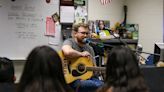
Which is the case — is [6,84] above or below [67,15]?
below

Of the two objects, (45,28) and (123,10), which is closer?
(45,28)

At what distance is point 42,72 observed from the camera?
1.66m

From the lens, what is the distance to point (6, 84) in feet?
7.89

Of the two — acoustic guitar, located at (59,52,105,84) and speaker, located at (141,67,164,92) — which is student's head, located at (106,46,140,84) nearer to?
speaker, located at (141,67,164,92)

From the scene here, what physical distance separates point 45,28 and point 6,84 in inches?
110

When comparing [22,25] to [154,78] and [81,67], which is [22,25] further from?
[154,78]

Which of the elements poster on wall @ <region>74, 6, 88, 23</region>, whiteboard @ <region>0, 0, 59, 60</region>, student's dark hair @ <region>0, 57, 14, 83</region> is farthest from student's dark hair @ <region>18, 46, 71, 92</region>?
poster on wall @ <region>74, 6, 88, 23</region>

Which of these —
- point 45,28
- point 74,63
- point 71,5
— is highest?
point 71,5

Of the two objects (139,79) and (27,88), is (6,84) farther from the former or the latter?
(139,79)

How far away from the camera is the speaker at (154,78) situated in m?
2.92

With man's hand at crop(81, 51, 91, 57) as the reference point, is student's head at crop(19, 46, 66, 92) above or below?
above

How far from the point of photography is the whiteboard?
492 cm

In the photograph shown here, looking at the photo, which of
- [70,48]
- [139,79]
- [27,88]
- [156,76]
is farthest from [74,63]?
[27,88]

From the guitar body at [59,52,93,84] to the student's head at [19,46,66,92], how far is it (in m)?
2.01
